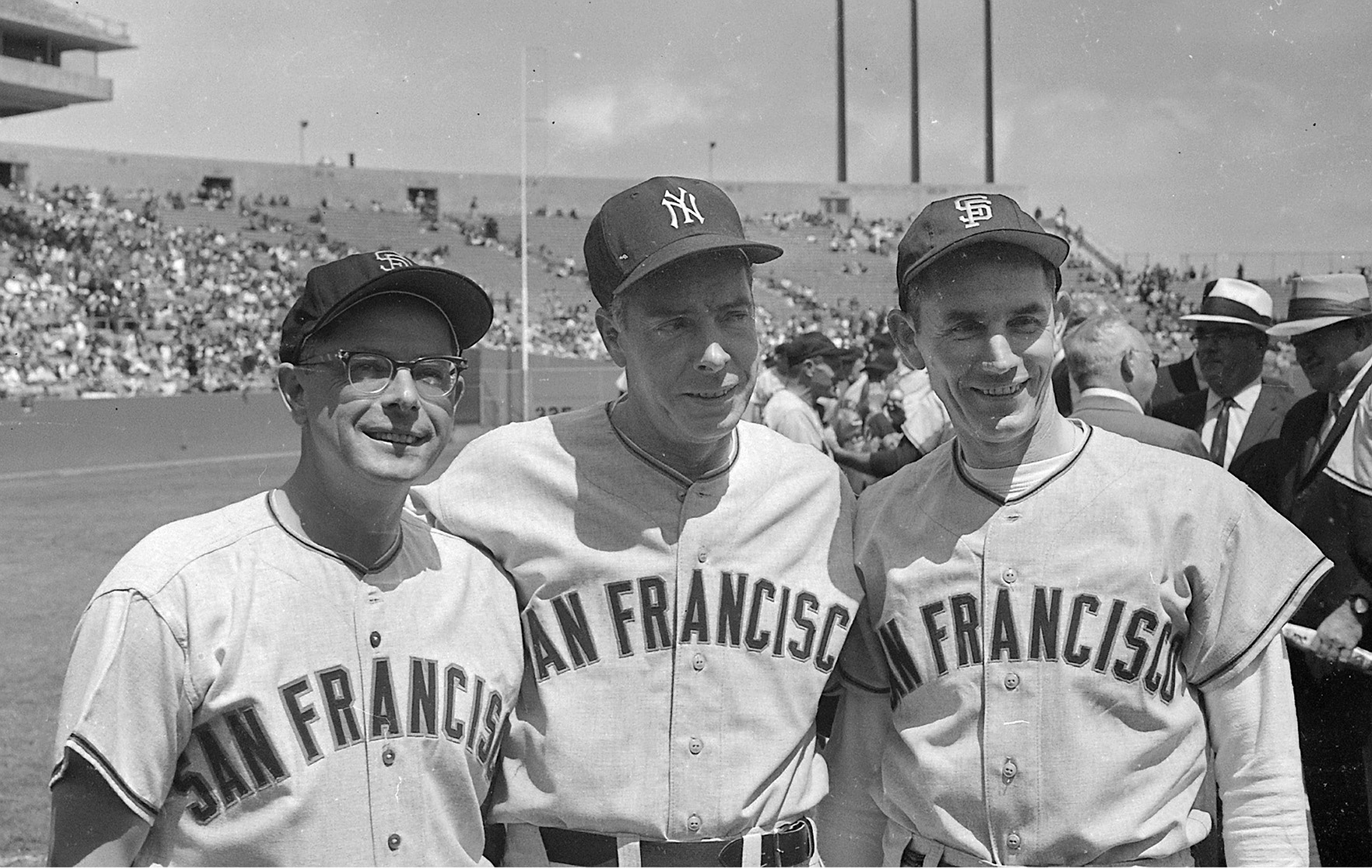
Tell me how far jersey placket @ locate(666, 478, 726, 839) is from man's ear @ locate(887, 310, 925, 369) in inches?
19.6

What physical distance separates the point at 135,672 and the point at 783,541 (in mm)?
1153

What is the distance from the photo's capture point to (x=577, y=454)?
2.43 metres

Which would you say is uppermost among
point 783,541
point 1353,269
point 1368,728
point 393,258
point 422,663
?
point 1353,269

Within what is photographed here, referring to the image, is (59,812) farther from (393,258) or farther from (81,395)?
(81,395)

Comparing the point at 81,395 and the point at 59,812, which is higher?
the point at 81,395

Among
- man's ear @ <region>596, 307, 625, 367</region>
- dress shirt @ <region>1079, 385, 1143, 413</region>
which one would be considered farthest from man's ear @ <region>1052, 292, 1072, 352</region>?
dress shirt @ <region>1079, 385, 1143, 413</region>

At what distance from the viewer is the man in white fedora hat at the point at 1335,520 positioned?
3.75 metres

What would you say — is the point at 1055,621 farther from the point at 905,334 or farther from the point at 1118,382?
the point at 1118,382

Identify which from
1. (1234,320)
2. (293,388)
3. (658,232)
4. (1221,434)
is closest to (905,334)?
(658,232)

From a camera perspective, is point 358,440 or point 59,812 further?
point 358,440

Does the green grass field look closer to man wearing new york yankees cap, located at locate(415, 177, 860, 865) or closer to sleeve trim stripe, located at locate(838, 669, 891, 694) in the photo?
man wearing new york yankees cap, located at locate(415, 177, 860, 865)

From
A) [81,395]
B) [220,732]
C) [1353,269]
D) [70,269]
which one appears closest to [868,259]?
[70,269]

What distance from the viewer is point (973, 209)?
2240 millimetres

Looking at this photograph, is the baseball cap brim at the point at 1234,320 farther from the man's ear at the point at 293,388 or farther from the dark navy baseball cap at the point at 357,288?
the man's ear at the point at 293,388
